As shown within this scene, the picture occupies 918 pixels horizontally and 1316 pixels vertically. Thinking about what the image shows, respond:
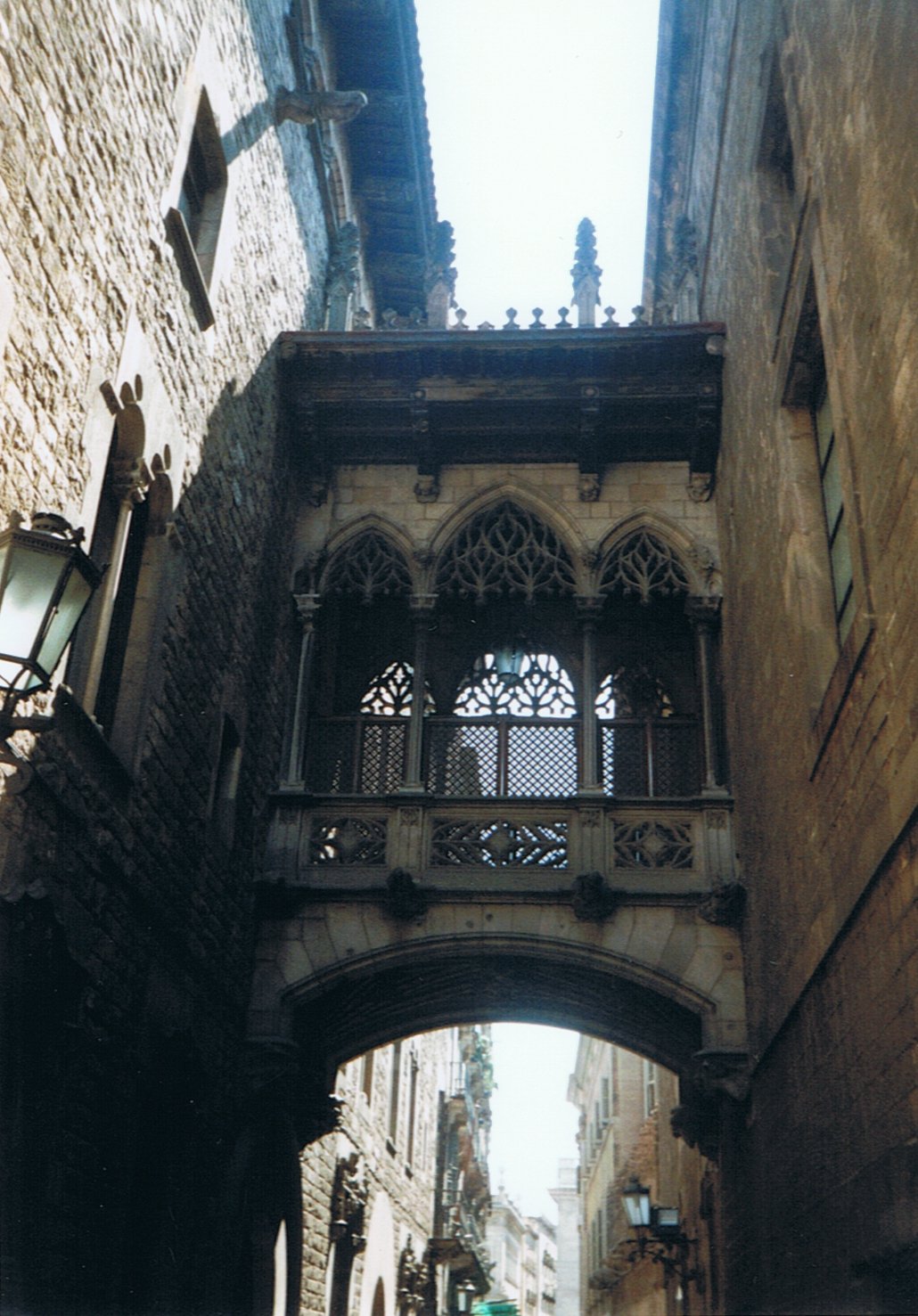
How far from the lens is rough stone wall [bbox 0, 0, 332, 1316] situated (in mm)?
5934

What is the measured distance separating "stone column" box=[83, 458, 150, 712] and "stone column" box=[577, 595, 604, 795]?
13.8 ft

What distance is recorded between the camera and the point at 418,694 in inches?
426

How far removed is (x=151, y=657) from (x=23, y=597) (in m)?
3.13

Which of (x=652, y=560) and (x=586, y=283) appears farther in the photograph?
(x=586, y=283)

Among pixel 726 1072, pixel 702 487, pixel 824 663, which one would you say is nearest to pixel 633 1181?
pixel 726 1072

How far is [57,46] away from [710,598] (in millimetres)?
6496

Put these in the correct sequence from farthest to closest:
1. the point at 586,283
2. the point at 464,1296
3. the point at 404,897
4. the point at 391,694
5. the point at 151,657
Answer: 1. the point at 464,1296
2. the point at 586,283
3. the point at 391,694
4. the point at 404,897
5. the point at 151,657

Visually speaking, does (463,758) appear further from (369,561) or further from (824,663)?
(824,663)

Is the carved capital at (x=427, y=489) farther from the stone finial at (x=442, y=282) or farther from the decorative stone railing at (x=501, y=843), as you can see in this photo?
the decorative stone railing at (x=501, y=843)

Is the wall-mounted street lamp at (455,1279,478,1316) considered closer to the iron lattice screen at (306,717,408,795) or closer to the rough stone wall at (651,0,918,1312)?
the rough stone wall at (651,0,918,1312)

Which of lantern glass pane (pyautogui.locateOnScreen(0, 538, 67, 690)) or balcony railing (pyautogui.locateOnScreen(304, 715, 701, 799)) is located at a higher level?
balcony railing (pyautogui.locateOnScreen(304, 715, 701, 799))

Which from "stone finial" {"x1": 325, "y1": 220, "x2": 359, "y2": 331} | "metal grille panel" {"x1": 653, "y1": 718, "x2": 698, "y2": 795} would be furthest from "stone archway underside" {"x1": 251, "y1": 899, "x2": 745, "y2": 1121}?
"stone finial" {"x1": 325, "y1": 220, "x2": 359, "y2": 331}

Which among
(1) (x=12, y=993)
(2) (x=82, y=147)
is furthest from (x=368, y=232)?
(1) (x=12, y=993)

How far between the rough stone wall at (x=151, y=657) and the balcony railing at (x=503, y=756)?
0.72 meters
